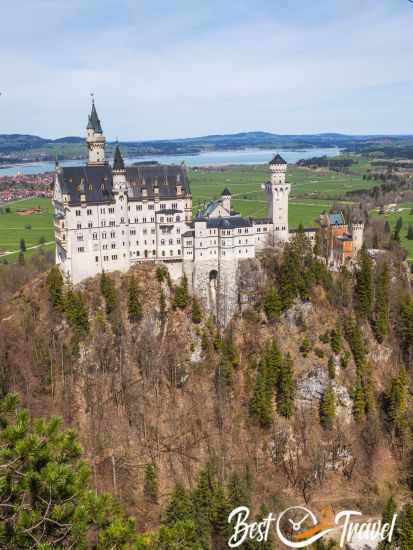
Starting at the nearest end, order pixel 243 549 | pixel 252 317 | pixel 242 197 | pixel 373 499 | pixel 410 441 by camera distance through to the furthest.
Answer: pixel 243 549, pixel 373 499, pixel 410 441, pixel 252 317, pixel 242 197

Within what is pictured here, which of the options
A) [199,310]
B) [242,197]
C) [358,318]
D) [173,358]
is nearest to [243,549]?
[173,358]

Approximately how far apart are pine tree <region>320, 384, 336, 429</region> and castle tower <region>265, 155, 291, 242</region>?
22273mm

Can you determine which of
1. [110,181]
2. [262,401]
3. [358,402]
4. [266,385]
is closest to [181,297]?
[266,385]

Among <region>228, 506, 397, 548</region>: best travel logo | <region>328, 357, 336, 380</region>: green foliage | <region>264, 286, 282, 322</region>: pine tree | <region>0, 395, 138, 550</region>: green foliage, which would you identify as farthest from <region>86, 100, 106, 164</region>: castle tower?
<region>0, 395, 138, 550</region>: green foliage

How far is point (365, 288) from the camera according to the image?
71.6 meters

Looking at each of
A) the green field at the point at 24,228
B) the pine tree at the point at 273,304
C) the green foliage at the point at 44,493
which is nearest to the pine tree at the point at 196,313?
the pine tree at the point at 273,304

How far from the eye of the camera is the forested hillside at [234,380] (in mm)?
61656

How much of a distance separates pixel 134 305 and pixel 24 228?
9045 centimetres

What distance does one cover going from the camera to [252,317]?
71.4 meters

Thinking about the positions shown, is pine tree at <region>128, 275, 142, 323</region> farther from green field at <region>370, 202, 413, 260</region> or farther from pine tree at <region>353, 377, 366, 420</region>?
green field at <region>370, 202, 413, 260</region>

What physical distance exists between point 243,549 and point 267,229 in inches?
1651

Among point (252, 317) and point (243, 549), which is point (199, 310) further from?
point (243, 549)

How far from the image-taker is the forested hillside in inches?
2427

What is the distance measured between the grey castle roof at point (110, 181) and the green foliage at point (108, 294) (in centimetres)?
1070
